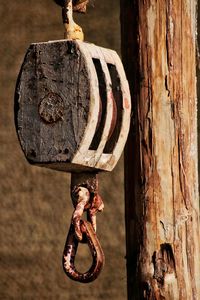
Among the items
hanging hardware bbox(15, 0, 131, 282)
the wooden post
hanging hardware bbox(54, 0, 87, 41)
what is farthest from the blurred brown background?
hanging hardware bbox(15, 0, 131, 282)

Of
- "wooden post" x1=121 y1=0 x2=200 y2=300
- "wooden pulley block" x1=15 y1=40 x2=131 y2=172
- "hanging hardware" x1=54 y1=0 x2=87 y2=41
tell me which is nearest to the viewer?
"wooden pulley block" x1=15 y1=40 x2=131 y2=172

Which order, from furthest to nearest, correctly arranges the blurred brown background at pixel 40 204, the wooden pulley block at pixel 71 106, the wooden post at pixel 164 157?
1. the blurred brown background at pixel 40 204
2. the wooden post at pixel 164 157
3. the wooden pulley block at pixel 71 106

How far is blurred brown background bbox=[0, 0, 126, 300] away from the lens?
6898 mm

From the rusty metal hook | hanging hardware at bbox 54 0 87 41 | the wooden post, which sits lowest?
the rusty metal hook

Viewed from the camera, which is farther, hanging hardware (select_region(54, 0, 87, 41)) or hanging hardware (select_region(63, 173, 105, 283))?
hanging hardware (select_region(54, 0, 87, 41))

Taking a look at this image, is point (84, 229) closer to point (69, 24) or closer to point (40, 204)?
point (69, 24)

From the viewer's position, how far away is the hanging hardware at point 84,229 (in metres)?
3.40

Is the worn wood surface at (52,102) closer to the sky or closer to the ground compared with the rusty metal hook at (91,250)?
closer to the sky

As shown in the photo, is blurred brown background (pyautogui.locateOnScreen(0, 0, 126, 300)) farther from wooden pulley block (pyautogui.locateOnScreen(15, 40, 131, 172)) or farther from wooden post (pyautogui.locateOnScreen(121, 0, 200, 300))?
wooden pulley block (pyautogui.locateOnScreen(15, 40, 131, 172))

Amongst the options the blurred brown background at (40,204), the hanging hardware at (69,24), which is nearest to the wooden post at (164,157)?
the hanging hardware at (69,24)

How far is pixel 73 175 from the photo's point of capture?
3523 millimetres

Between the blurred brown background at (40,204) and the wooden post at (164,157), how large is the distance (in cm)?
285

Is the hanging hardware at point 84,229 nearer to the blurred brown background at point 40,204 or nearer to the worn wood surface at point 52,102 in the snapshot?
the worn wood surface at point 52,102

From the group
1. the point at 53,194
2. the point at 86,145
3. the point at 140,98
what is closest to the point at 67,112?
the point at 86,145
